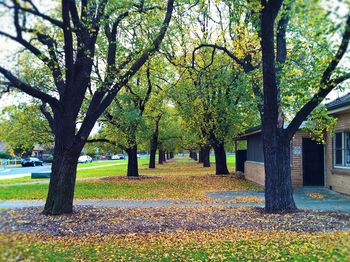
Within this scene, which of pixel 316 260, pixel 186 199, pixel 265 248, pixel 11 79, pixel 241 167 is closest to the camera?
pixel 316 260

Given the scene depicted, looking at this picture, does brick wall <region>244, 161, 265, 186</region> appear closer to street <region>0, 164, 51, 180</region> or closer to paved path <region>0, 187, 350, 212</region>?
paved path <region>0, 187, 350, 212</region>

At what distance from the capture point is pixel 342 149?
15984mm

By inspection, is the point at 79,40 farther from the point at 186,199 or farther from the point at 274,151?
the point at 186,199

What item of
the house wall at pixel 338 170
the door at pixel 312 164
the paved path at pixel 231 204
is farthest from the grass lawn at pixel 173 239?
the door at pixel 312 164

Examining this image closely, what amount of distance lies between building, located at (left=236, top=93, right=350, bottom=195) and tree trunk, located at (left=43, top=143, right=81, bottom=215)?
374 inches

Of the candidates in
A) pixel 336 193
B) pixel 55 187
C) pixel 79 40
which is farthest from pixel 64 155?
pixel 336 193

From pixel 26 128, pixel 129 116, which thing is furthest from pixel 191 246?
pixel 26 128

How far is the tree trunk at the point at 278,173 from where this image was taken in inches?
419

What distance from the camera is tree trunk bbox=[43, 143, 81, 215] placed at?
434 inches

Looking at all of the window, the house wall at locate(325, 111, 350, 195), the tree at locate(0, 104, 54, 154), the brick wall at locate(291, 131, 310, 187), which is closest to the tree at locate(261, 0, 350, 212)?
the house wall at locate(325, 111, 350, 195)

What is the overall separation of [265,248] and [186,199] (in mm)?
8396

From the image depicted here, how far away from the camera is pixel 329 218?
32.2 feet

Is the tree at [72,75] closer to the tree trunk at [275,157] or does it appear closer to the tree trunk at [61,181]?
the tree trunk at [61,181]

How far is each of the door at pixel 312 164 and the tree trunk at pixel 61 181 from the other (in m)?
11.7
